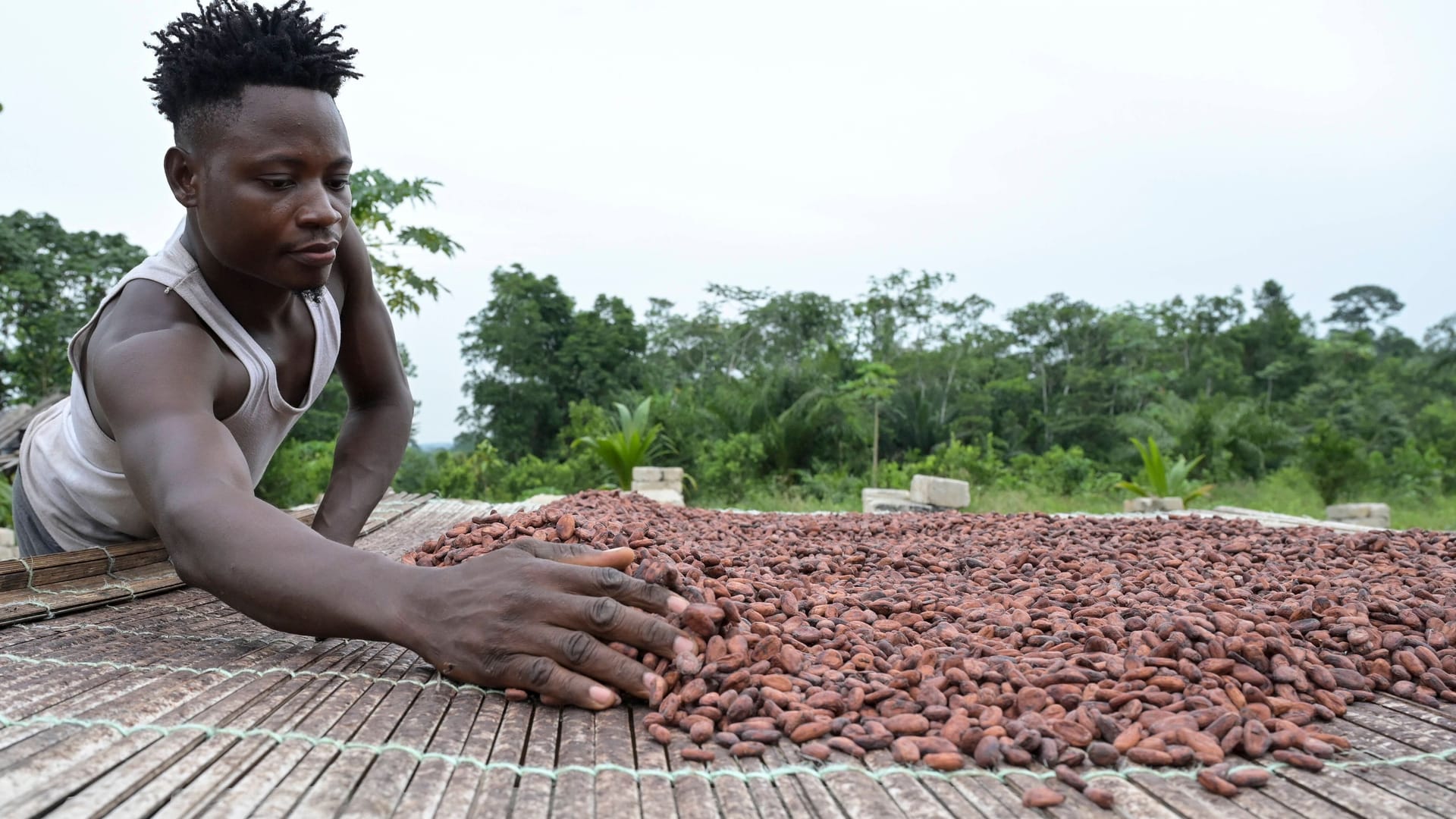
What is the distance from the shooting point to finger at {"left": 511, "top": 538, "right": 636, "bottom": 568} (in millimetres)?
1192

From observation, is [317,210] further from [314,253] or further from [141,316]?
[141,316]

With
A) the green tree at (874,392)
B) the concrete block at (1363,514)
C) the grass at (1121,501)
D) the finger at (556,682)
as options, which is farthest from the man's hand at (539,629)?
the green tree at (874,392)

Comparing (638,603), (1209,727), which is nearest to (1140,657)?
(1209,727)

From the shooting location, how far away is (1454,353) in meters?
20.0

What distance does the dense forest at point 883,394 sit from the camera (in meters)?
9.77

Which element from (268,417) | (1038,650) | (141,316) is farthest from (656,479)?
(1038,650)

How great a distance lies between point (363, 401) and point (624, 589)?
46.2 inches

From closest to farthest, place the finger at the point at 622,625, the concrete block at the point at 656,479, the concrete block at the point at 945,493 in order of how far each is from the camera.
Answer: the finger at the point at 622,625 < the concrete block at the point at 945,493 < the concrete block at the point at 656,479

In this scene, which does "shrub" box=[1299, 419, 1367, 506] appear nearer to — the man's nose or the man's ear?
the man's nose

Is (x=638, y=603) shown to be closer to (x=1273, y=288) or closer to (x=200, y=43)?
(x=200, y=43)

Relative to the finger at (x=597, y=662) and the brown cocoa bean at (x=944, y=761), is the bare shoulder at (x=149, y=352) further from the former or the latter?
the brown cocoa bean at (x=944, y=761)

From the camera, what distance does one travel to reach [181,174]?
147 cm

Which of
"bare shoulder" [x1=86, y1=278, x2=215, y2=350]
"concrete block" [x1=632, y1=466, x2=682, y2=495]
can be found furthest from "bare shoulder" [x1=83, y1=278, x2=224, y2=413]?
"concrete block" [x1=632, y1=466, x2=682, y2=495]

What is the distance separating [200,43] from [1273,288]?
25637mm
